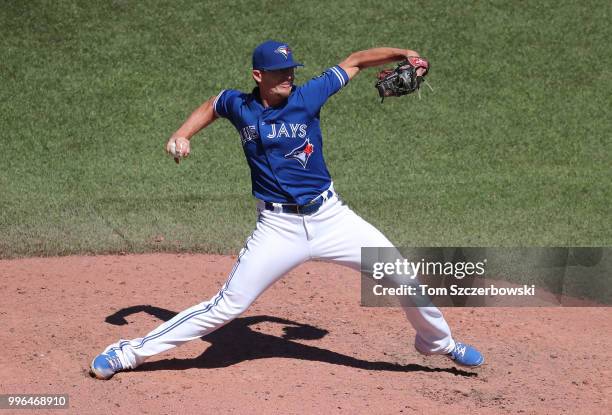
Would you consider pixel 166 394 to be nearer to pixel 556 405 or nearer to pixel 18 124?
pixel 556 405

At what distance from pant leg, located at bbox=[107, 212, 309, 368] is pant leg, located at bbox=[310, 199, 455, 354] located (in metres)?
0.11

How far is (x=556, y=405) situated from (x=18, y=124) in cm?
707

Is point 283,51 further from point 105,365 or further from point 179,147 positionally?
point 105,365

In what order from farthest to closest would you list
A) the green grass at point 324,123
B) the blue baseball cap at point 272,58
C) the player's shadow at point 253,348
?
the green grass at point 324,123 → the player's shadow at point 253,348 → the blue baseball cap at point 272,58

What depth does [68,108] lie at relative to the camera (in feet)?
35.6

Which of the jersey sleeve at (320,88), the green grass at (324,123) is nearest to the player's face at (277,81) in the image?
the jersey sleeve at (320,88)

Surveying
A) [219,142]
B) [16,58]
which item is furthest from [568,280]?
[16,58]

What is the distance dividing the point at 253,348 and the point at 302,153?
1510mm

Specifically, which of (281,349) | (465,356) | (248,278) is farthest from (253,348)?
(465,356)

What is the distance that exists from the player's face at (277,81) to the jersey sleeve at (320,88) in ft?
0.34

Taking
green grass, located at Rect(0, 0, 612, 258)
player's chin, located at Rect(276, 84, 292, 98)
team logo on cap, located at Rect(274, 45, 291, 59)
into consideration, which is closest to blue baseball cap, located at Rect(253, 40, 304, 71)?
team logo on cap, located at Rect(274, 45, 291, 59)

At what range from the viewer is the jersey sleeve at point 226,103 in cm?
577

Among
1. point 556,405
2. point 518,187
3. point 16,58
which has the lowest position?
point 556,405

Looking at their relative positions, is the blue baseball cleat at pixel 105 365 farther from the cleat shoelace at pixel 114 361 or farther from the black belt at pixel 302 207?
the black belt at pixel 302 207
